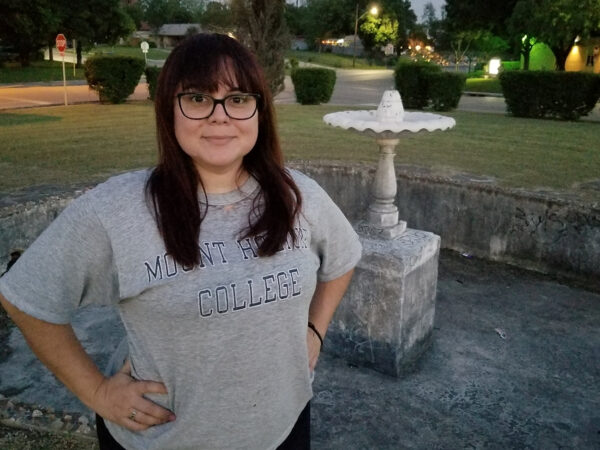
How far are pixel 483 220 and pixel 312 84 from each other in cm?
1292

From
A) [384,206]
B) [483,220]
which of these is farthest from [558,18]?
[384,206]

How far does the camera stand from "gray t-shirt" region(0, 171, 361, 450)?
140 cm

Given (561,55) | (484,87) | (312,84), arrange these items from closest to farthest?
1. (312,84)
2. (561,55)
3. (484,87)

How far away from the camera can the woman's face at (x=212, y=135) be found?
1.52 m

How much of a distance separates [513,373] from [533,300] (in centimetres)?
160

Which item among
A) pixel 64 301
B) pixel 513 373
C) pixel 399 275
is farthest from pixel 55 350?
pixel 513 373

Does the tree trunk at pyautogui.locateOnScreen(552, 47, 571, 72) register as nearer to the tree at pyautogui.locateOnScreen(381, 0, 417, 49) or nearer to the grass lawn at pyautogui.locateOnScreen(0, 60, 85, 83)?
the grass lawn at pyautogui.locateOnScreen(0, 60, 85, 83)

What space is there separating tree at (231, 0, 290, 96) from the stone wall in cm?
1036

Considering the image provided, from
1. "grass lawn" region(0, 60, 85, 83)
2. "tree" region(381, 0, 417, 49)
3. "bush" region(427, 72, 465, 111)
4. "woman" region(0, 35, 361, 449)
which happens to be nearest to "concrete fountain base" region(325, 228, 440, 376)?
"woman" region(0, 35, 361, 449)

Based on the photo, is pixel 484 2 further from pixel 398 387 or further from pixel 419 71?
pixel 398 387

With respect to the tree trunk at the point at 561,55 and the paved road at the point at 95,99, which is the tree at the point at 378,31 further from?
the paved road at the point at 95,99

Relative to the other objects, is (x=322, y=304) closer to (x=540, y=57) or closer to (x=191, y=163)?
(x=191, y=163)

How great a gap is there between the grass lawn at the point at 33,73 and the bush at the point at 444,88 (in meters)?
21.6

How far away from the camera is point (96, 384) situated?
5.09 feet
